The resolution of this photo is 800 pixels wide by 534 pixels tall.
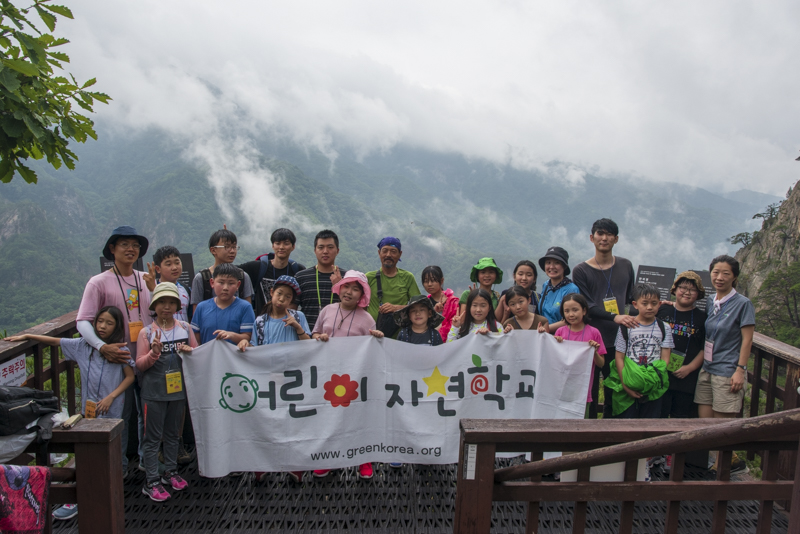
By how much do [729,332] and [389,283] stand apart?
3289 millimetres

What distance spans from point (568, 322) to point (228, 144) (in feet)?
687

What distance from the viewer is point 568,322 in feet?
15.4

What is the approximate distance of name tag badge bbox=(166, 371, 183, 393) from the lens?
409 cm

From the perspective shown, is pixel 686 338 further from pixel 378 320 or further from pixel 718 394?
pixel 378 320

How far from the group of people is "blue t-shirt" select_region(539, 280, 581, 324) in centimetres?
1

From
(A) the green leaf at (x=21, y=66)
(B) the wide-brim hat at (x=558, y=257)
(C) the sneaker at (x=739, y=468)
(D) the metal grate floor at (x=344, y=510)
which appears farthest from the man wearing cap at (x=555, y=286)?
(A) the green leaf at (x=21, y=66)

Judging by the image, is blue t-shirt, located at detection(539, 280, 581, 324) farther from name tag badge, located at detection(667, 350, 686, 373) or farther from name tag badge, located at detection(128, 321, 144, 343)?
name tag badge, located at detection(128, 321, 144, 343)

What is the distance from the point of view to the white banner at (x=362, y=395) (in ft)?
13.8

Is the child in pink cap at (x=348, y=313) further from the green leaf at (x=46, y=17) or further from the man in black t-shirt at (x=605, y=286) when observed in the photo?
the green leaf at (x=46, y=17)

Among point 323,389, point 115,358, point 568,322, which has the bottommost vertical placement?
point 323,389

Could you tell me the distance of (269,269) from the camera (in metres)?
5.42

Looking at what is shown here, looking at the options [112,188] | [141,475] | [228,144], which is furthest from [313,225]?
[141,475]

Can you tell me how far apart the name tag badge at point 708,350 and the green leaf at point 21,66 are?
5.75m

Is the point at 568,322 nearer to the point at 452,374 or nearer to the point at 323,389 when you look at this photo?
the point at 452,374
